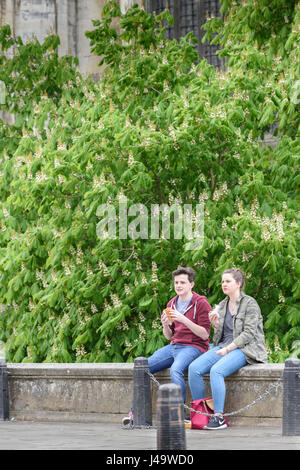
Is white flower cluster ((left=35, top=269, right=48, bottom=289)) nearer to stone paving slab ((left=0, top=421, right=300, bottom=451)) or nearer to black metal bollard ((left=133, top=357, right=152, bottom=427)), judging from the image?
stone paving slab ((left=0, top=421, right=300, bottom=451))

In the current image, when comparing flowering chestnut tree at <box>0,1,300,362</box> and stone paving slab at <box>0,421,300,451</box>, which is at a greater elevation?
flowering chestnut tree at <box>0,1,300,362</box>

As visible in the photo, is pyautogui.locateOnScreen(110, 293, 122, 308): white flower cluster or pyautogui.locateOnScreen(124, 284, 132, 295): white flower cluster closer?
pyautogui.locateOnScreen(110, 293, 122, 308): white flower cluster

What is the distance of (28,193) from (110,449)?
7.51 m

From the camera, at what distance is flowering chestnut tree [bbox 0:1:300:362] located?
530 inches

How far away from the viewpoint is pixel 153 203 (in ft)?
48.0

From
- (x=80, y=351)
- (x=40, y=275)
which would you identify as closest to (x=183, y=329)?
(x=80, y=351)

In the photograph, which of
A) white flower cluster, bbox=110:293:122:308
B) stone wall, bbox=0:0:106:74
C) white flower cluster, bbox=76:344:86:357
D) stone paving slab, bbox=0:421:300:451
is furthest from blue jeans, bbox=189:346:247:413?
stone wall, bbox=0:0:106:74

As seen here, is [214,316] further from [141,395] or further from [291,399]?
[291,399]

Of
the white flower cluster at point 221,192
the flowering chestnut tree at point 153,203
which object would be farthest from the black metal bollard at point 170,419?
the white flower cluster at point 221,192

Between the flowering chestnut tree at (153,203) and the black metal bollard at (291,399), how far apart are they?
11.3 feet

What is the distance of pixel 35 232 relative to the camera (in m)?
15.4

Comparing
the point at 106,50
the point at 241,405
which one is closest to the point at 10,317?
the point at 106,50

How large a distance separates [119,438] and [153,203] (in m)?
5.81

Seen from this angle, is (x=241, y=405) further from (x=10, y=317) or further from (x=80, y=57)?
(x=80, y=57)
